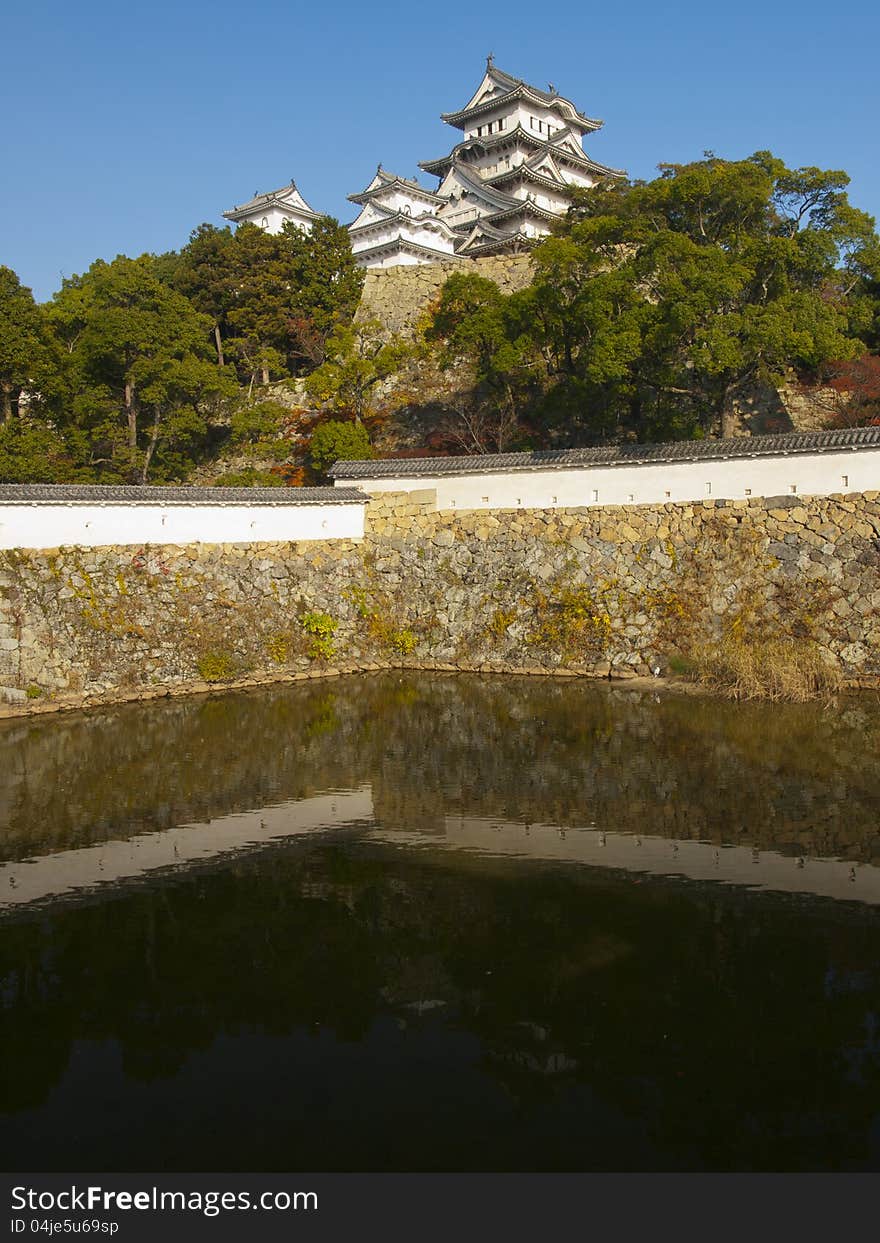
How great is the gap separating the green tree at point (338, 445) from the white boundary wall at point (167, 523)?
5.29 m

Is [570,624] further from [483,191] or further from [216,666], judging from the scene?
[483,191]

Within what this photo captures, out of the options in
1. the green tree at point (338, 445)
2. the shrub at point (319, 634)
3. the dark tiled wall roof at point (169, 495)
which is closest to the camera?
the dark tiled wall roof at point (169, 495)

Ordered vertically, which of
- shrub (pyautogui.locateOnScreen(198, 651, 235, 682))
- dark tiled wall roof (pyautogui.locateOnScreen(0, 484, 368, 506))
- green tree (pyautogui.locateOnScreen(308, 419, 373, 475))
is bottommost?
shrub (pyautogui.locateOnScreen(198, 651, 235, 682))

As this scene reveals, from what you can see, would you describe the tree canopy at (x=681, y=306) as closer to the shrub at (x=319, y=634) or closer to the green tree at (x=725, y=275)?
the green tree at (x=725, y=275)

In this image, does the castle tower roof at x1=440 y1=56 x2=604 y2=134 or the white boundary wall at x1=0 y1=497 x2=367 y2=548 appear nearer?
the white boundary wall at x1=0 y1=497 x2=367 y2=548

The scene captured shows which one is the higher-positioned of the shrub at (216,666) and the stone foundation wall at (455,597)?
the stone foundation wall at (455,597)

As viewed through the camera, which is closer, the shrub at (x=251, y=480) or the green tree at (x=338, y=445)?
the green tree at (x=338, y=445)

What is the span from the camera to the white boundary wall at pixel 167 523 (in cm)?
1938

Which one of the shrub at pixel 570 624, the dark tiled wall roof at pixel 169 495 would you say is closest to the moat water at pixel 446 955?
the shrub at pixel 570 624

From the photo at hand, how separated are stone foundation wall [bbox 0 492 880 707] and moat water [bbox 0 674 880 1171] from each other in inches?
164

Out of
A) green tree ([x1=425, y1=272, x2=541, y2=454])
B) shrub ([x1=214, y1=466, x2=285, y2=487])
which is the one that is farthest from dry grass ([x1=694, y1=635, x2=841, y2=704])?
shrub ([x1=214, y1=466, x2=285, y2=487])

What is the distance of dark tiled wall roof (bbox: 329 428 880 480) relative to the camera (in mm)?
19375

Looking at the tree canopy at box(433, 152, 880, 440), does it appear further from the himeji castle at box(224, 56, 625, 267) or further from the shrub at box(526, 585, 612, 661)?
the himeji castle at box(224, 56, 625, 267)
